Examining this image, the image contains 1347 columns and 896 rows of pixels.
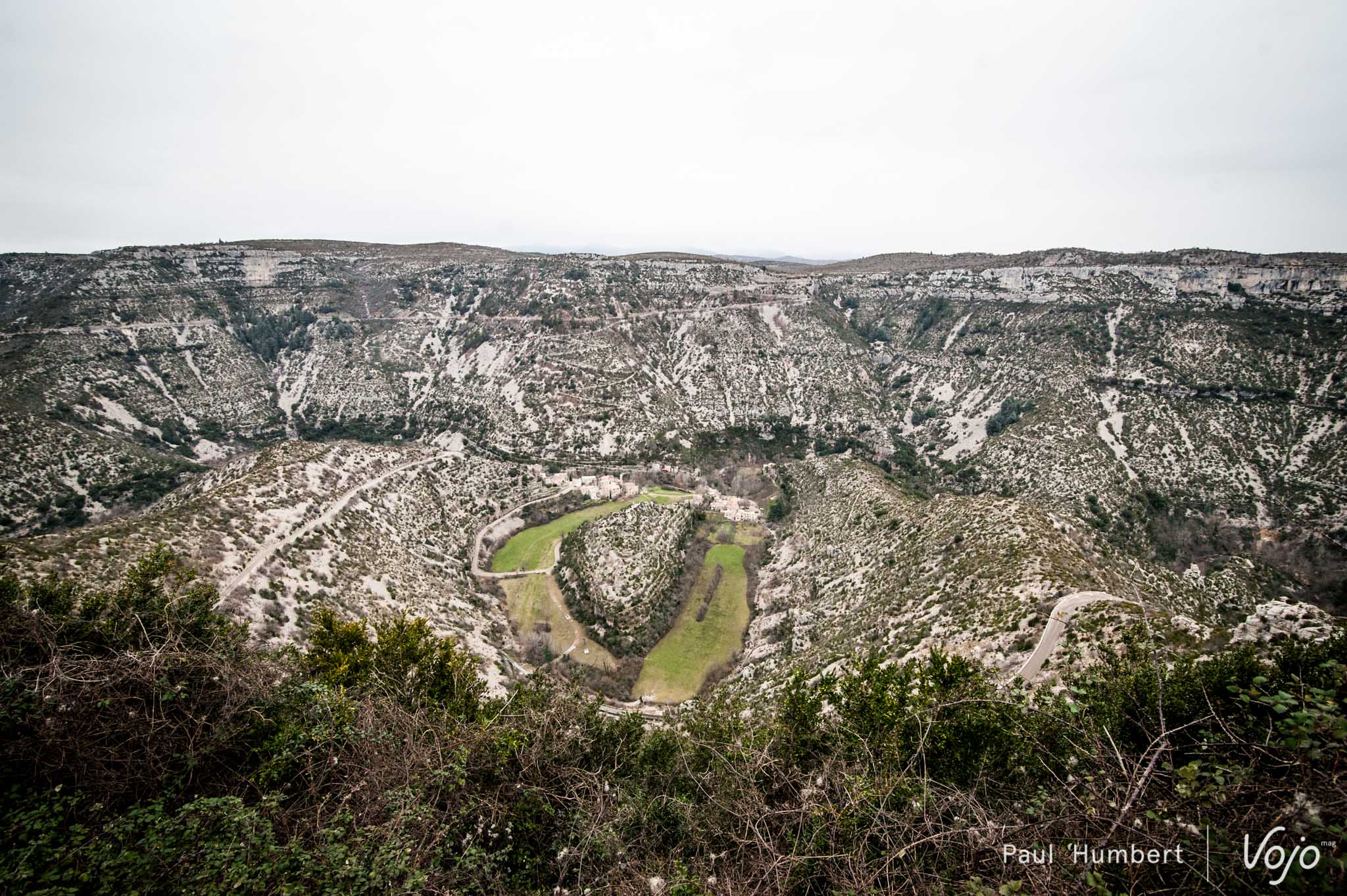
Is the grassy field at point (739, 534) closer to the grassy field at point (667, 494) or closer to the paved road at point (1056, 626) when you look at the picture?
the grassy field at point (667, 494)

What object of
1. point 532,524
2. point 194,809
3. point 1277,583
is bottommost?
point 532,524

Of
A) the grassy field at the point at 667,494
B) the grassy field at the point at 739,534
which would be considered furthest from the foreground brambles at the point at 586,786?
the grassy field at the point at 667,494

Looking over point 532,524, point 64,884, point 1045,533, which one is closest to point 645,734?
point 64,884

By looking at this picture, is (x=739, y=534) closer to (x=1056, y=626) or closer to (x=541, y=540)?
(x=541, y=540)

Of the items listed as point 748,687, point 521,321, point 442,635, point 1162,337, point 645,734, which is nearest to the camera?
point 645,734

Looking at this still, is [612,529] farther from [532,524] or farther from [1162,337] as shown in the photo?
[1162,337]
